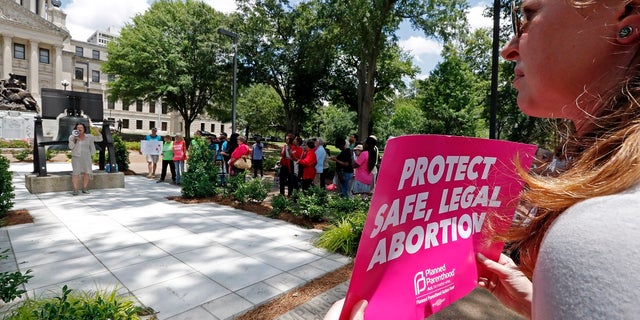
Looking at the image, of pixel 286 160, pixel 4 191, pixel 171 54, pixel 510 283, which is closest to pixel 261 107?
pixel 171 54

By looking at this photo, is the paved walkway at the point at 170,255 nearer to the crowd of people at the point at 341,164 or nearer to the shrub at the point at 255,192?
the shrub at the point at 255,192

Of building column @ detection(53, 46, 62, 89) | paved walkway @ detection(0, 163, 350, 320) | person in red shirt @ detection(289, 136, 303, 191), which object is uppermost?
building column @ detection(53, 46, 62, 89)

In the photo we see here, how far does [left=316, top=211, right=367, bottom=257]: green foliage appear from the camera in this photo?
5.49m

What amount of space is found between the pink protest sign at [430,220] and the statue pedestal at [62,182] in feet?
38.4

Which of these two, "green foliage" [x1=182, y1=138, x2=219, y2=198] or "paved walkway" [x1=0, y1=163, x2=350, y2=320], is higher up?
"green foliage" [x1=182, y1=138, x2=219, y2=198]

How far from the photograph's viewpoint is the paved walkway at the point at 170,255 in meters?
3.89

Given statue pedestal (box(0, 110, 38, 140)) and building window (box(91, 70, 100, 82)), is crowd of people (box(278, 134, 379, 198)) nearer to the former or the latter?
statue pedestal (box(0, 110, 38, 140))

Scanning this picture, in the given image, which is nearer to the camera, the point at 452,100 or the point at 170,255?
the point at 170,255

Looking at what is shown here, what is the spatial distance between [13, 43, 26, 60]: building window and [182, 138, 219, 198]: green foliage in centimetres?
5664

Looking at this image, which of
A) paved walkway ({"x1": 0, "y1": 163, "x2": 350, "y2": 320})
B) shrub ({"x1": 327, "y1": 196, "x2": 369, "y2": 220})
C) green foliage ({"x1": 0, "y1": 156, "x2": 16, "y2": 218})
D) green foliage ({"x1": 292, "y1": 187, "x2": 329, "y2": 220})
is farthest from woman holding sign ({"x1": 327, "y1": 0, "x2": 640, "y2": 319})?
green foliage ({"x1": 0, "y1": 156, "x2": 16, "y2": 218})

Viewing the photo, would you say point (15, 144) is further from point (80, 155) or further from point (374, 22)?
point (374, 22)

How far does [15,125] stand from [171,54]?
40.3 ft

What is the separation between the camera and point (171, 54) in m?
27.4

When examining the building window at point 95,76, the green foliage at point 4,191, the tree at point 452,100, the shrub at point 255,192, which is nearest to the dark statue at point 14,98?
the green foliage at point 4,191
